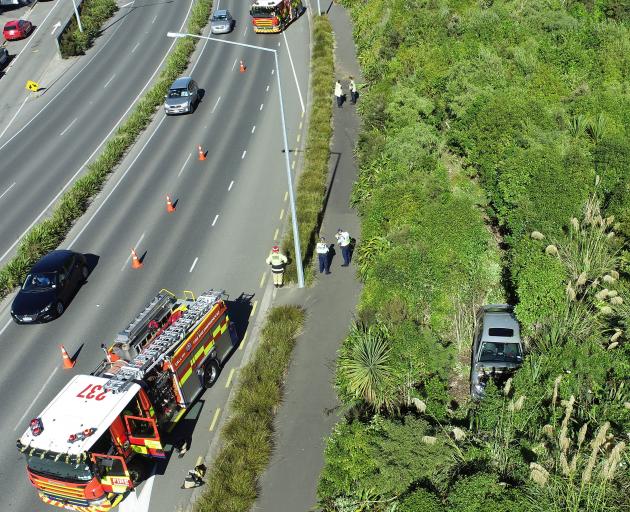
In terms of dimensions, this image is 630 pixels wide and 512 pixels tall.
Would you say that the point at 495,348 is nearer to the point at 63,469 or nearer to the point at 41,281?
the point at 63,469

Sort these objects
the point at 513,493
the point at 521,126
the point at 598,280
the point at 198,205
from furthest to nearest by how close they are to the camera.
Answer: the point at 198,205 → the point at 521,126 → the point at 598,280 → the point at 513,493

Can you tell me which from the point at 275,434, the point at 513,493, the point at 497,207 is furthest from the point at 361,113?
the point at 513,493

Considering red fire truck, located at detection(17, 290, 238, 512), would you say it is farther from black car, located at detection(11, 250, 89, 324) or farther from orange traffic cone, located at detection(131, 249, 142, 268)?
orange traffic cone, located at detection(131, 249, 142, 268)

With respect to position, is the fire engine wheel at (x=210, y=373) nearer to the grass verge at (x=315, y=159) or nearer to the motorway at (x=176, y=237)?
the motorway at (x=176, y=237)

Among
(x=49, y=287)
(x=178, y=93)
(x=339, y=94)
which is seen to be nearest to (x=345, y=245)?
(x=49, y=287)

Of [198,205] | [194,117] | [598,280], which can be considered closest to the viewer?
[598,280]

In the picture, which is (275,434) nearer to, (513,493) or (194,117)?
(513,493)

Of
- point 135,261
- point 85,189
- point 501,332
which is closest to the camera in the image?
point 501,332
